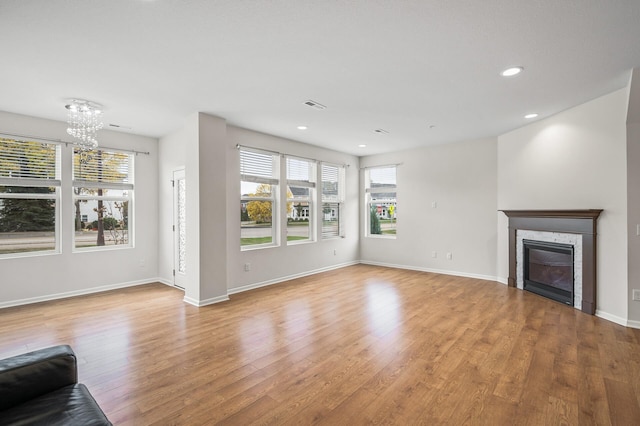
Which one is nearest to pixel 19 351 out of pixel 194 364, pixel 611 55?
pixel 194 364

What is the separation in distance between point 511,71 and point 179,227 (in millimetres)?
5020

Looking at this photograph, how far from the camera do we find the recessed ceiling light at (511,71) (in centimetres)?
290

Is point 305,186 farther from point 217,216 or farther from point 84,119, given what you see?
point 84,119

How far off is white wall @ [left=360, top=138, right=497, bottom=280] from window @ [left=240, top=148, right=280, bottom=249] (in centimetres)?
276

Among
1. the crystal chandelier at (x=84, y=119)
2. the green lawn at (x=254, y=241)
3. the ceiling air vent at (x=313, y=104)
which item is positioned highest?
the ceiling air vent at (x=313, y=104)

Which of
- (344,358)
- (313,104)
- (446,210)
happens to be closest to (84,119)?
(313,104)

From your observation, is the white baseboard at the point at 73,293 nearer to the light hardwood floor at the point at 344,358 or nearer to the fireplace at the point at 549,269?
the light hardwood floor at the point at 344,358

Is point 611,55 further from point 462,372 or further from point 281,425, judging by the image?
point 281,425

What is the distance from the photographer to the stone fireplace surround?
3803mm

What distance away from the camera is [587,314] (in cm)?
380

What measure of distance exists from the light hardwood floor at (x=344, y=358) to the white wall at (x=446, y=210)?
137 cm

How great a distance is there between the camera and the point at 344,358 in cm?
272

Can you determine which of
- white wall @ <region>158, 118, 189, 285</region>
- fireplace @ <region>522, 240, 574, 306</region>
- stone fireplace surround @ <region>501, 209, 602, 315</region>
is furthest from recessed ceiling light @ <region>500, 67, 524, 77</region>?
white wall @ <region>158, 118, 189, 285</region>

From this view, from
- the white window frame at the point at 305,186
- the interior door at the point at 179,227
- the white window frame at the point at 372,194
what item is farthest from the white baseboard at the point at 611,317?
the interior door at the point at 179,227
